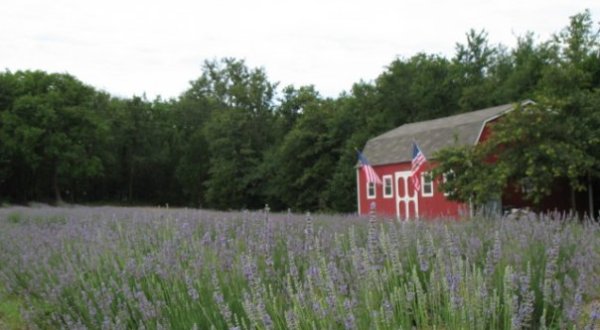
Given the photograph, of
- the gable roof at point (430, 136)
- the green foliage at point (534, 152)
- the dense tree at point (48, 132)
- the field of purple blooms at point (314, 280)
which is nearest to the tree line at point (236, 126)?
the dense tree at point (48, 132)

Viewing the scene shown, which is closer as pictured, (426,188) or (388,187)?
(426,188)

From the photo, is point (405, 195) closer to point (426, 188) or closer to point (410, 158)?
point (426, 188)

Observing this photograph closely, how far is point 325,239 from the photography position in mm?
5684

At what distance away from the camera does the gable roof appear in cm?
2542

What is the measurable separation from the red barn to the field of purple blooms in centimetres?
1866

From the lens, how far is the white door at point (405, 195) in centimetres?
2770

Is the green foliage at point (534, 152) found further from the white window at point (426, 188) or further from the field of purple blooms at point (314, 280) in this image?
the field of purple blooms at point (314, 280)

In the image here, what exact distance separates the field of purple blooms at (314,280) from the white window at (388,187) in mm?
22396

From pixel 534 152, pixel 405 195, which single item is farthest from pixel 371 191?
pixel 534 152

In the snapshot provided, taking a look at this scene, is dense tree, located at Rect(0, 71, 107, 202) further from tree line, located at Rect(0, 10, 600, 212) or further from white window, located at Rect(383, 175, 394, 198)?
white window, located at Rect(383, 175, 394, 198)

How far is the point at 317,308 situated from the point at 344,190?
34.5 meters

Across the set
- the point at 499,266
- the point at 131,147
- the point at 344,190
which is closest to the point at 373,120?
the point at 344,190

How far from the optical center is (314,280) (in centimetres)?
382

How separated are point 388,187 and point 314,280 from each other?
2643 centimetres
